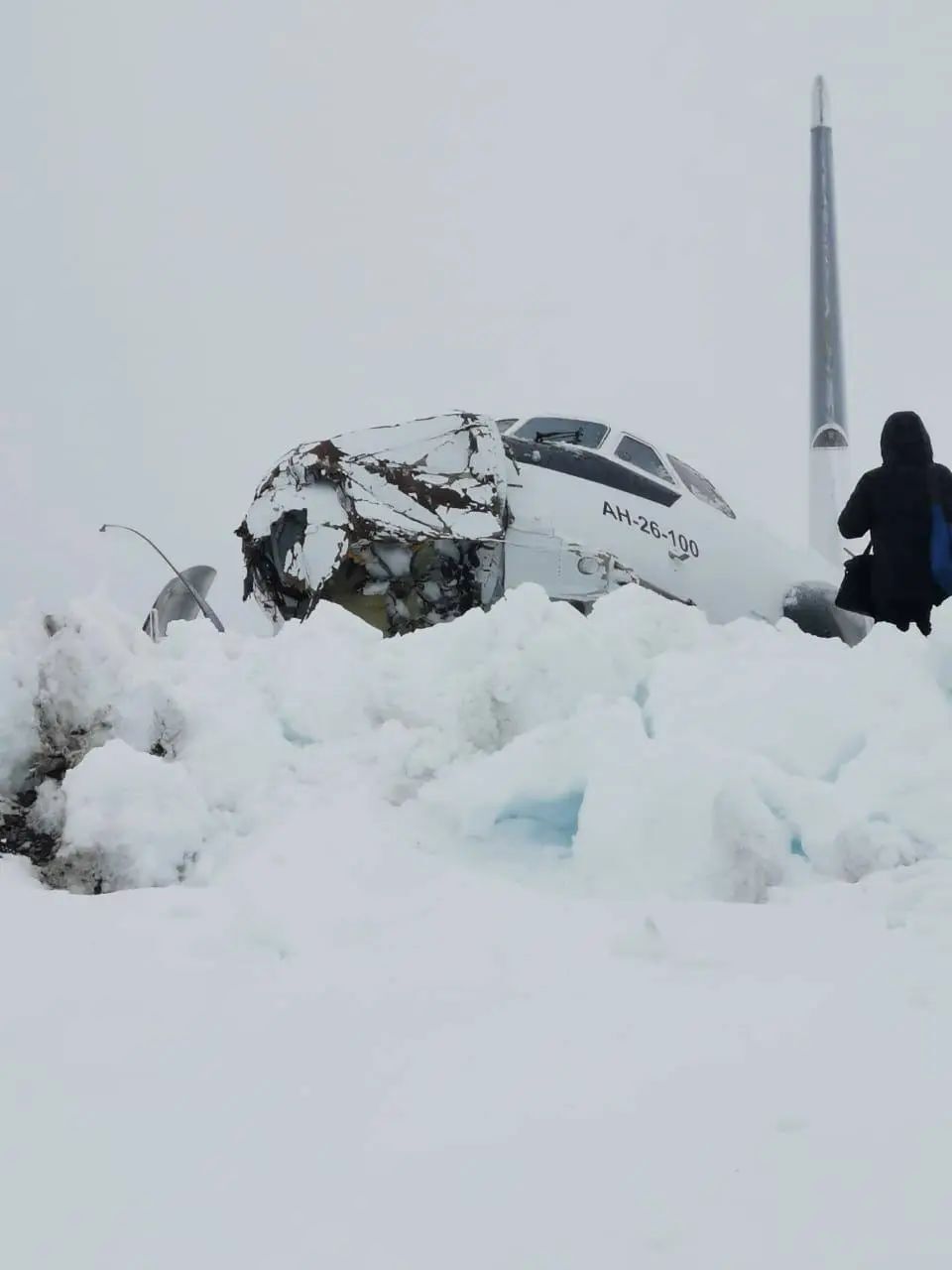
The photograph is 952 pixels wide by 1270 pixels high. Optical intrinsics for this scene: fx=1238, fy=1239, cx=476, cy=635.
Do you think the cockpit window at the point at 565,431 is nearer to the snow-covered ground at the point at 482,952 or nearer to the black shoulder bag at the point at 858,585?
the black shoulder bag at the point at 858,585

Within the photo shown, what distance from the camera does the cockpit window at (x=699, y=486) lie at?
488 inches

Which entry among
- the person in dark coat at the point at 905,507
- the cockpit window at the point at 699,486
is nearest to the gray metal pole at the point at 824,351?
the cockpit window at the point at 699,486

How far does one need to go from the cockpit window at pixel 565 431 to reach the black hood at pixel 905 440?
4592 millimetres

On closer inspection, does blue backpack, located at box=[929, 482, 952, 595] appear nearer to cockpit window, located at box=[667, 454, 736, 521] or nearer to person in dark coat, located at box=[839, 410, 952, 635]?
person in dark coat, located at box=[839, 410, 952, 635]

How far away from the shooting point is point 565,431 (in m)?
12.1

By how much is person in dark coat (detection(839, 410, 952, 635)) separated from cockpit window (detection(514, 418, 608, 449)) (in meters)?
4.56

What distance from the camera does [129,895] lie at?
3.85 m

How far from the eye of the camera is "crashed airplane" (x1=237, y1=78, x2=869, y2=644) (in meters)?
10.5

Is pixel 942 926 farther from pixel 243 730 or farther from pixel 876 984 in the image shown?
pixel 243 730

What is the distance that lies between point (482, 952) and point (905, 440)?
533 centimetres

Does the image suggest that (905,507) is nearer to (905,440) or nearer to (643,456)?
(905,440)

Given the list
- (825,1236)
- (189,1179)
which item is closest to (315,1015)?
(189,1179)


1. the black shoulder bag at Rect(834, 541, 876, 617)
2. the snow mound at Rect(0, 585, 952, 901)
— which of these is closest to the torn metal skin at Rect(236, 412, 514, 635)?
the black shoulder bag at Rect(834, 541, 876, 617)

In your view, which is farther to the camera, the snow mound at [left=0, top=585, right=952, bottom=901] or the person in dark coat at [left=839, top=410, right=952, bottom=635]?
the person in dark coat at [left=839, top=410, right=952, bottom=635]
